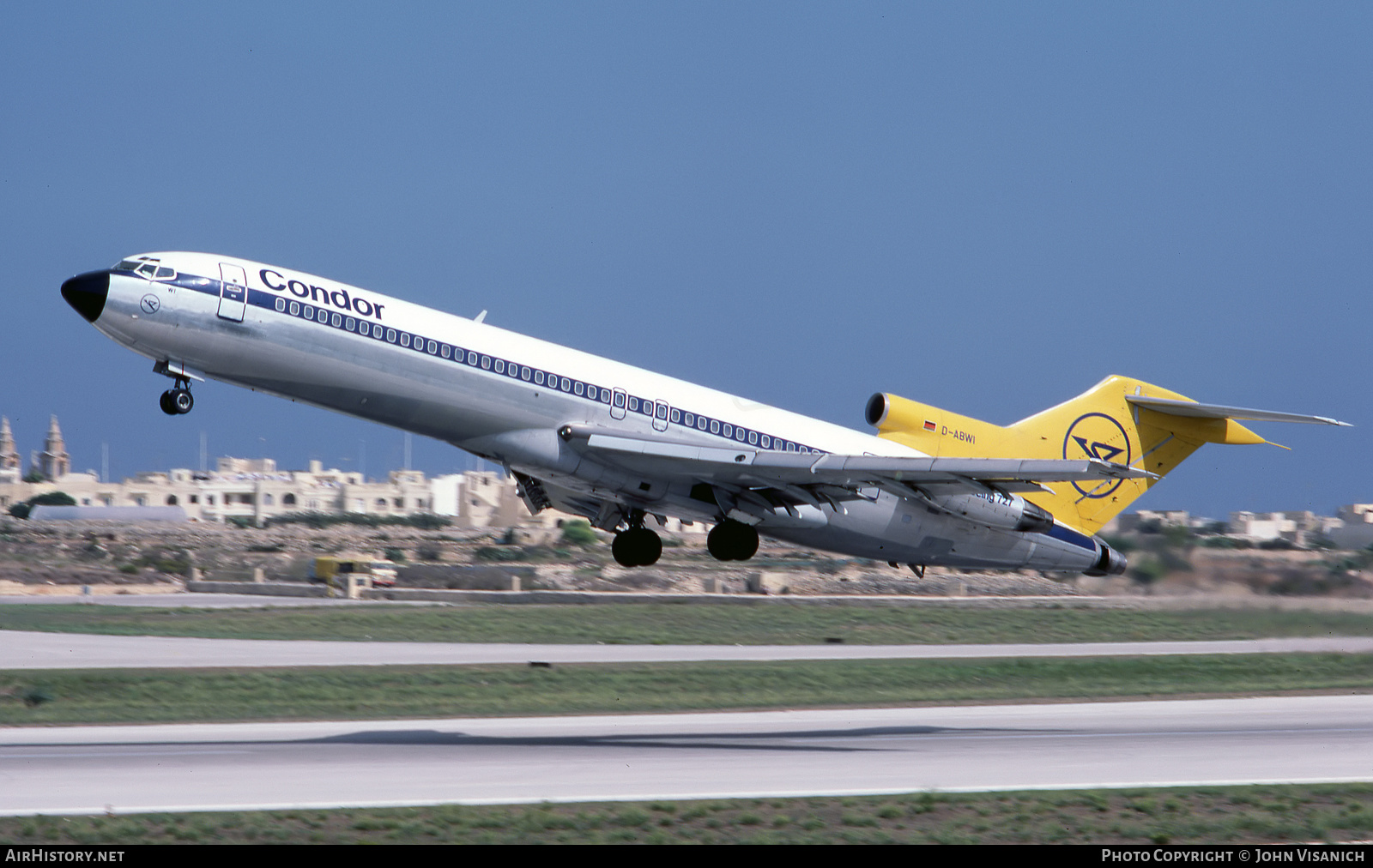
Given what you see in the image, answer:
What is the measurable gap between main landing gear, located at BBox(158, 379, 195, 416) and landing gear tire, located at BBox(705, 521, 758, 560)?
10.0 meters

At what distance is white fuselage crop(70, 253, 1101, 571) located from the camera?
959 inches

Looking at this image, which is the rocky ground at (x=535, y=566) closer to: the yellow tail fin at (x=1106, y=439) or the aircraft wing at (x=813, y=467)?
the yellow tail fin at (x=1106, y=439)

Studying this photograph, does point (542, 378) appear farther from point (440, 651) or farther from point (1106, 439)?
point (440, 651)

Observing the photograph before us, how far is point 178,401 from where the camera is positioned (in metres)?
25.0

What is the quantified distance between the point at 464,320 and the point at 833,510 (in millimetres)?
8546

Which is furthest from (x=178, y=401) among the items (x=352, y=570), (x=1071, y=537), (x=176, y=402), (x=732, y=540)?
(x=352, y=570)

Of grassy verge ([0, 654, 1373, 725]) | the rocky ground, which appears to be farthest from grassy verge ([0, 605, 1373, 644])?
grassy verge ([0, 654, 1373, 725])

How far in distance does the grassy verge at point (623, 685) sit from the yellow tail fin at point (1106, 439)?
1096 cm

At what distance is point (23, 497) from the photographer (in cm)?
17362

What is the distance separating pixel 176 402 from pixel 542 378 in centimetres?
636

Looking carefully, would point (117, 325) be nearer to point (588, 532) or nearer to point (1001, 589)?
point (1001, 589)

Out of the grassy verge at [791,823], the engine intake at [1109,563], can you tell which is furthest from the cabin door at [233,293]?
the engine intake at [1109,563]

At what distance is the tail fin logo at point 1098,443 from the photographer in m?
32.6
